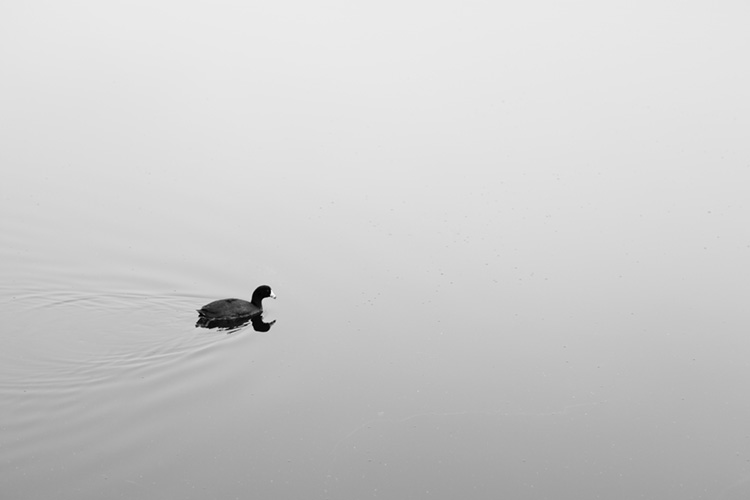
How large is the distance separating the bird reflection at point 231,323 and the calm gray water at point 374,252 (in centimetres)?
16

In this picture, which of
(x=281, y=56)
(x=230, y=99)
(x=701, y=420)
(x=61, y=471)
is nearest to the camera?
(x=61, y=471)

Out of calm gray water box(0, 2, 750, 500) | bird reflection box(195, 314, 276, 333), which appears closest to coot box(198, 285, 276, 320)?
bird reflection box(195, 314, 276, 333)

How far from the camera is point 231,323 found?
39.3ft

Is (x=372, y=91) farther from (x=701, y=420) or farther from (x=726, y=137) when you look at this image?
(x=701, y=420)

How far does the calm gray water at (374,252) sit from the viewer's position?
938 cm

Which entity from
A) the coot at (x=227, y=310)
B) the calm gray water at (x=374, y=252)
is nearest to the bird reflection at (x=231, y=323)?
the coot at (x=227, y=310)

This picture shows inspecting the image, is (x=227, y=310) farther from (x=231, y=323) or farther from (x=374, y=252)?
(x=374, y=252)

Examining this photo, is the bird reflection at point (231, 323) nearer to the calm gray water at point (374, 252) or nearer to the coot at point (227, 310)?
the coot at point (227, 310)

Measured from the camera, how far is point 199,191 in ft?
54.1

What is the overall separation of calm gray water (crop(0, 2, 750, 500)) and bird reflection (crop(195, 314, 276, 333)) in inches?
6.3

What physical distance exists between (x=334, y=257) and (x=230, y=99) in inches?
312

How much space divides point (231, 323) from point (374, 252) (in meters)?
3.26

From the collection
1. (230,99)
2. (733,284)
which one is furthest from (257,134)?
(733,284)

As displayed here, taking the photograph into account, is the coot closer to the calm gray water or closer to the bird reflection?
the bird reflection
